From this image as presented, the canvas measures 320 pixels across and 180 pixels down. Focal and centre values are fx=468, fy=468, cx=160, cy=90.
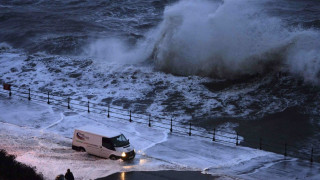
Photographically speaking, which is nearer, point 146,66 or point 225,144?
point 225,144

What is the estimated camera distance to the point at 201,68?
31500mm

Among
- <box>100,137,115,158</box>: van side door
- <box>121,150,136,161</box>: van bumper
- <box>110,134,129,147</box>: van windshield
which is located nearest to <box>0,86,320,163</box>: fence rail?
<box>110,134,129,147</box>: van windshield

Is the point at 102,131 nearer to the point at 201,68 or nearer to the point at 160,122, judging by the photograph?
the point at 160,122

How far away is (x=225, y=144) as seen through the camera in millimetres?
19797

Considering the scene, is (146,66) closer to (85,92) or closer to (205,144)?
(85,92)

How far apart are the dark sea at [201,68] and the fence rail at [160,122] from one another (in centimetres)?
38

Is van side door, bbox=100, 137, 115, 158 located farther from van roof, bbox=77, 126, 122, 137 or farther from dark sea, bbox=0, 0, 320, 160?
dark sea, bbox=0, 0, 320, 160

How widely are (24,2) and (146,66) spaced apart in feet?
124

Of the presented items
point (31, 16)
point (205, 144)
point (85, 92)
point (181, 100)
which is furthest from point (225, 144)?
point (31, 16)

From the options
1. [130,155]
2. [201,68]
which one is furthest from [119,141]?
[201,68]

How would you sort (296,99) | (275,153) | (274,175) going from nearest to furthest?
(274,175) → (275,153) → (296,99)

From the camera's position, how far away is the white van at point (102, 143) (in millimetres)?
17875

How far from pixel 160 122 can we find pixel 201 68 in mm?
9567

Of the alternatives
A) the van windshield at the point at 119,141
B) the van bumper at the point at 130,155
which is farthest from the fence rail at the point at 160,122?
the van bumper at the point at 130,155
